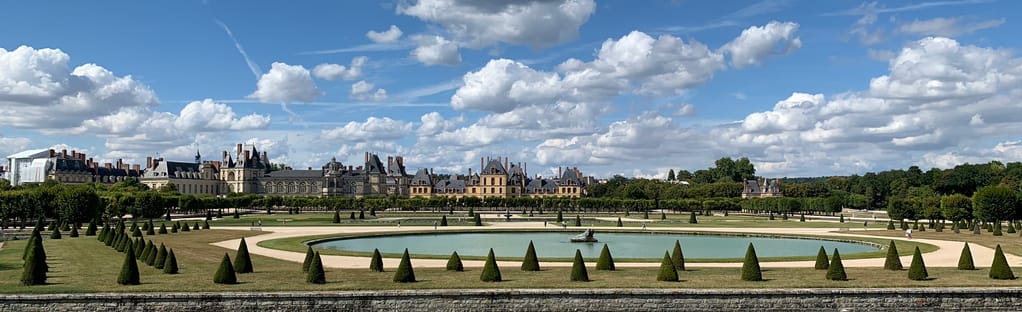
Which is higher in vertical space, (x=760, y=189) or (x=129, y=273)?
(x=760, y=189)

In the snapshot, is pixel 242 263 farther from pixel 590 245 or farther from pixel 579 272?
pixel 590 245

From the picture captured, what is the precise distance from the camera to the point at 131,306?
17656 mm

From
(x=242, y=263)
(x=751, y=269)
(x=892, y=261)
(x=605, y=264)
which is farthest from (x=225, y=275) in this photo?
(x=892, y=261)

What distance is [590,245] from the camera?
35719 millimetres

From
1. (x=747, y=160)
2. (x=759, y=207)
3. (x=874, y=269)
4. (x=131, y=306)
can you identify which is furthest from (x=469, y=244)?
(x=747, y=160)

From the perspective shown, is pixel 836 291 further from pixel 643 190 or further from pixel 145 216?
pixel 643 190

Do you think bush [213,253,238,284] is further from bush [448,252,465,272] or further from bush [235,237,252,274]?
bush [448,252,465,272]

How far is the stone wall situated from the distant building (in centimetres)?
12021

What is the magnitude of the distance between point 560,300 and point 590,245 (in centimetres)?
1744

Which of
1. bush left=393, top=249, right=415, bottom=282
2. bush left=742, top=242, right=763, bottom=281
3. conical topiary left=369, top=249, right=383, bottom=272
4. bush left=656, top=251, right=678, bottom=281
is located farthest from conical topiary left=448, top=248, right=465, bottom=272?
bush left=742, top=242, right=763, bottom=281

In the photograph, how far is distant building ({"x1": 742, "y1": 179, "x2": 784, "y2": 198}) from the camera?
447 feet

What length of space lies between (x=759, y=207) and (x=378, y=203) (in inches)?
1592

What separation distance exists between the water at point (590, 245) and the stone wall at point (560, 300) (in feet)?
→ 34.2

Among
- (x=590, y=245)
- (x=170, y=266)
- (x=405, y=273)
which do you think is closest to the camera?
(x=405, y=273)
